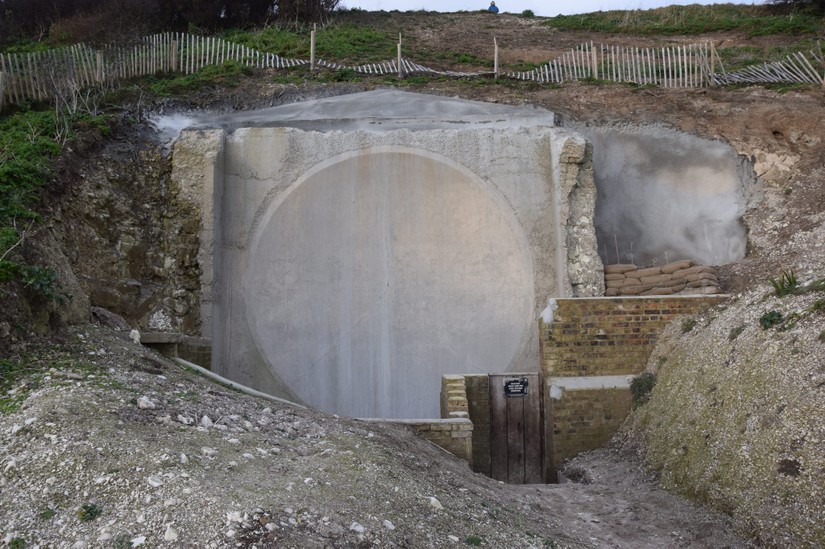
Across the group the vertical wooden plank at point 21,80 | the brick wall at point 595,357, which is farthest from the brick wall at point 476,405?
the vertical wooden plank at point 21,80

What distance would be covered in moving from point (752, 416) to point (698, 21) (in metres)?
19.3

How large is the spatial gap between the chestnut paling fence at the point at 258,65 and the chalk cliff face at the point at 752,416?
784cm

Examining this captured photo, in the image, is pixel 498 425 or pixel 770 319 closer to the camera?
pixel 770 319

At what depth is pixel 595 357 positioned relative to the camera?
32.2ft

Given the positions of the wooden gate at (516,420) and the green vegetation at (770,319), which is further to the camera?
the wooden gate at (516,420)

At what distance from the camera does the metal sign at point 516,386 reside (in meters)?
10.3

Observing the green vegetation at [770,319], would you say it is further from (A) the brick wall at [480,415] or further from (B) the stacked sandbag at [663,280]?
(A) the brick wall at [480,415]

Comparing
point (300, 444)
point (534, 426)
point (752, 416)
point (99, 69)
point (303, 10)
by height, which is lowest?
point (534, 426)

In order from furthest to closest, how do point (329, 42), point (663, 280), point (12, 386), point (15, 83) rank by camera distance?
1. point (329, 42)
2. point (15, 83)
3. point (663, 280)
4. point (12, 386)

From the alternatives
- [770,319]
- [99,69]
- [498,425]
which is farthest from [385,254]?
[99,69]

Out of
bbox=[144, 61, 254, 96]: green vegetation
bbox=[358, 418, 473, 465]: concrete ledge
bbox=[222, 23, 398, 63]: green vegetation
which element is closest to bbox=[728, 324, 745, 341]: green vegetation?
bbox=[358, 418, 473, 465]: concrete ledge

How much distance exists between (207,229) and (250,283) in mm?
993

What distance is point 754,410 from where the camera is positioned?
6629 millimetres

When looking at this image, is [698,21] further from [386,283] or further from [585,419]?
[585,419]
